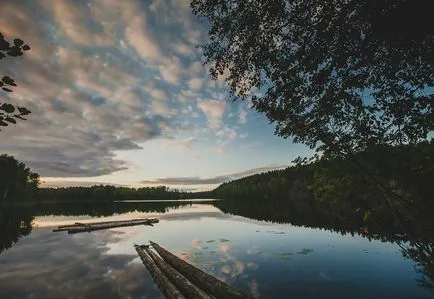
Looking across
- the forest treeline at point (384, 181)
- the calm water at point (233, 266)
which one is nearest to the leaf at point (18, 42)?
the forest treeline at point (384, 181)

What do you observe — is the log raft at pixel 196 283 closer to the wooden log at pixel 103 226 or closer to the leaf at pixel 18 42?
the leaf at pixel 18 42

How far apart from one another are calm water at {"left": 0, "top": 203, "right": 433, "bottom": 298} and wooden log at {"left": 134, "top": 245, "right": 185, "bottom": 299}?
0.38m

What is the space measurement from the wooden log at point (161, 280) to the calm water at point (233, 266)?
1.24ft

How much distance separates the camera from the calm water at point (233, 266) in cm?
1582

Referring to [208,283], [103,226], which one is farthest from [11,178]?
[208,283]

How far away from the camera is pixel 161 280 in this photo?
16203 millimetres

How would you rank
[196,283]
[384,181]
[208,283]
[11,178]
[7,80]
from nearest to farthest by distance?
[7,80]
[384,181]
[208,283]
[196,283]
[11,178]

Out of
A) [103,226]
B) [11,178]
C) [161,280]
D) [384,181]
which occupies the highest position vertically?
[11,178]

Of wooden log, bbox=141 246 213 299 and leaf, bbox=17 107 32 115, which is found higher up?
leaf, bbox=17 107 32 115

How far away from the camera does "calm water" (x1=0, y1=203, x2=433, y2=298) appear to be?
15820mm

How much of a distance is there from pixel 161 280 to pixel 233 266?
254 inches

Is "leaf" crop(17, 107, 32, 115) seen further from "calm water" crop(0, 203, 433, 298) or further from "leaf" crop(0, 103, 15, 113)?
"calm water" crop(0, 203, 433, 298)

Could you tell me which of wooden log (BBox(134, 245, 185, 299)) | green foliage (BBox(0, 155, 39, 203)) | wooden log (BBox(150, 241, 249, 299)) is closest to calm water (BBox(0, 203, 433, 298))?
wooden log (BBox(134, 245, 185, 299))

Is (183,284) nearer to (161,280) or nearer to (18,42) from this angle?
(161,280)
